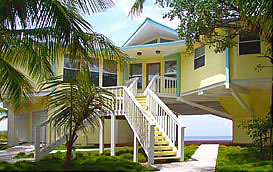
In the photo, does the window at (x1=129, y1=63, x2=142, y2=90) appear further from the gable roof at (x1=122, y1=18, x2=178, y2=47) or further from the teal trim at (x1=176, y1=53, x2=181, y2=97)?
the teal trim at (x1=176, y1=53, x2=181, y2=97)

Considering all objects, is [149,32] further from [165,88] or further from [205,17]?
[205,17]

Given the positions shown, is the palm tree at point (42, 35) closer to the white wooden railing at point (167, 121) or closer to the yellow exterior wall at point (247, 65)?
the white wooden railing at point (167, 121)

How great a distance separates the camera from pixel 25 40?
334 inches

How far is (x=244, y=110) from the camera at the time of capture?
49.1 ft

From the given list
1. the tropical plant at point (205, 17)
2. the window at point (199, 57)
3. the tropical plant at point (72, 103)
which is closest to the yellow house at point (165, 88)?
the window at point (199, 57)

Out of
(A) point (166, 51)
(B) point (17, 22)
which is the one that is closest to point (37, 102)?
(A) point (166, 51)

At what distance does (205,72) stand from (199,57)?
1.00m

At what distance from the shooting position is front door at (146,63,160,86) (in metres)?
17.2

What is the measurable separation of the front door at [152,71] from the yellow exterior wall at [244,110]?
343cm

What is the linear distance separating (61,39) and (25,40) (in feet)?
5.00

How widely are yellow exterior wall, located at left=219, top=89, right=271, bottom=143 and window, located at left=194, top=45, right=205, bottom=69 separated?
2.00 metres

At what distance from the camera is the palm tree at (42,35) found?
7406 mm

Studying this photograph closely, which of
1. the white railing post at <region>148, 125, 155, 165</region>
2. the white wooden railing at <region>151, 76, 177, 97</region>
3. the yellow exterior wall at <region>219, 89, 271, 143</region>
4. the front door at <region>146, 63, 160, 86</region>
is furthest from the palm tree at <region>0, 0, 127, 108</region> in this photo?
the front door at <region>146, 63, 160, 86</region>

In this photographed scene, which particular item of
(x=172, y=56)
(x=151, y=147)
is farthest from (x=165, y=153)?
(x=172, y=56)
